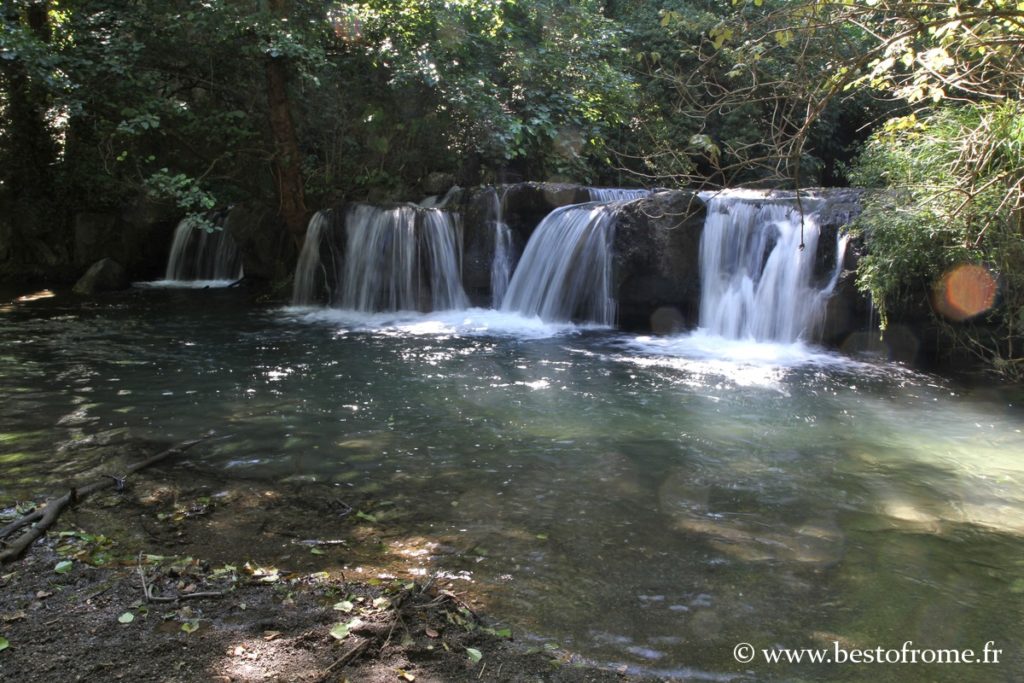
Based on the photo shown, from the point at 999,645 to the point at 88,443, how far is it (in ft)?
18.6

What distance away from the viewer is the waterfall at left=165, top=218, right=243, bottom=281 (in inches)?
663

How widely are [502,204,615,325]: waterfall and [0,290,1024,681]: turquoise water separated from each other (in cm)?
189

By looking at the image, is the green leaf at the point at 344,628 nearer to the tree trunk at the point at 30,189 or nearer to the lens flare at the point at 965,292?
the lens flare at the point at 965,292

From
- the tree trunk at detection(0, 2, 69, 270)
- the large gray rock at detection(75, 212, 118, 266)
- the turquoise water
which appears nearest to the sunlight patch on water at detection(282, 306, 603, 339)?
the turquoise water

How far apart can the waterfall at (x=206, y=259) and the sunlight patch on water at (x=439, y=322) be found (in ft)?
14.6

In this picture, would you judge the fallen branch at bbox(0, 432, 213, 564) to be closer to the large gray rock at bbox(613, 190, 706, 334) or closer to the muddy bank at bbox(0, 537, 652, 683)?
the muddy bank at bbox(0, 537, 652, 683)

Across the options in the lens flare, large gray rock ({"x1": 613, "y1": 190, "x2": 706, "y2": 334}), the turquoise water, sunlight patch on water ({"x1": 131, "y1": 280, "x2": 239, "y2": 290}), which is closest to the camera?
the turquoise water

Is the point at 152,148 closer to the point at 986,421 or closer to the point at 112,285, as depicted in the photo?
the point at 112,285

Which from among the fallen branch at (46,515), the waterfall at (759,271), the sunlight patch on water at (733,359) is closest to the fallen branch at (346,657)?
the fallen branch at (46,515)

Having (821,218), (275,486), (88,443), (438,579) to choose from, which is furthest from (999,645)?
(821,218)

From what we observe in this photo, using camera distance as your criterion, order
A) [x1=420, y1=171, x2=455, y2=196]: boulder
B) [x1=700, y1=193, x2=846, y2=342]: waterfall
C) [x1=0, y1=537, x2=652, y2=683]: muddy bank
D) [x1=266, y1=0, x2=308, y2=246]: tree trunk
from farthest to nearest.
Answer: [x1=420, y1=171, x2=455, y2=196]: boulder < [x1=266, y1=0, x2=308, y2=246]: tree trunk < [x1=700, y1=193, x2=846, y2=342]: waterfall < [x1=0, y1=537, x2=652, y2=683]: muddy bank

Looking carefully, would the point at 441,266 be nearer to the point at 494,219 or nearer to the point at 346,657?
the point at 494,219

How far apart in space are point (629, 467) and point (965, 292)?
18.6 feet

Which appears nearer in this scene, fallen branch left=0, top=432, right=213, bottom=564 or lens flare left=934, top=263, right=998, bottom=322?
fallen branch left=0, top=432, right=213, bottom=564
